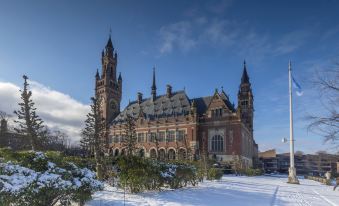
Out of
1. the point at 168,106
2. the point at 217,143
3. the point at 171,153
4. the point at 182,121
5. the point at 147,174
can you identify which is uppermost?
the point at 168,106

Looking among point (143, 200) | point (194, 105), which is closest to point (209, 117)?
point (194, 105)

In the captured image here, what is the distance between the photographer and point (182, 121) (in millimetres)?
58688

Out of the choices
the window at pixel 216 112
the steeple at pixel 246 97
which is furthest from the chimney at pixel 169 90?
the steeple at pixel 246 97

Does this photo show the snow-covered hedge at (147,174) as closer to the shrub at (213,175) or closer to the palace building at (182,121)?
the shrub at (213,175)

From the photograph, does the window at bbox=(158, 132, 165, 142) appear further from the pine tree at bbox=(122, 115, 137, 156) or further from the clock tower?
the pine tree at bbox=(122, 115, 137, 156)

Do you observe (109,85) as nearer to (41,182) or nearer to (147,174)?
(147,174)

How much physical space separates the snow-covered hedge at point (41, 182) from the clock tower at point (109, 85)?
63.0 m

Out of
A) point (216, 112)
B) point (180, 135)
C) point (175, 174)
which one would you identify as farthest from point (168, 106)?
point (175, 174)

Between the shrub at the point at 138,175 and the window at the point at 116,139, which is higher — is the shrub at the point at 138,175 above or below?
below

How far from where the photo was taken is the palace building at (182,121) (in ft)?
177

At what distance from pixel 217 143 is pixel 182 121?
8.11 metres

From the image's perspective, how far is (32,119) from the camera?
93.6 feet

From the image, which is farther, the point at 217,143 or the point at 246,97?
the point at 246,97

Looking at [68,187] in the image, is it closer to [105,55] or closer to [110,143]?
[110,143]
